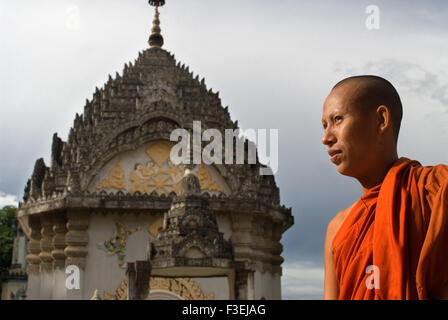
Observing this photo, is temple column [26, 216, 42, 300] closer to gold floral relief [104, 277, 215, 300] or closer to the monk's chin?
gold floral relief [104, 277, 215, 300]

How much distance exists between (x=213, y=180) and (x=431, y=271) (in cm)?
1883

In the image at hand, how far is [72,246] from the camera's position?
2011 cm

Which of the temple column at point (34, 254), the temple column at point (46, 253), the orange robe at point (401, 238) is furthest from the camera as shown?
the temple column at point (34, 254)

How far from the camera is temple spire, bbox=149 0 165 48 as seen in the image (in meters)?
→ 26.5

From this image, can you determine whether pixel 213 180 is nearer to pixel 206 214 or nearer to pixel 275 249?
pixel 275 249

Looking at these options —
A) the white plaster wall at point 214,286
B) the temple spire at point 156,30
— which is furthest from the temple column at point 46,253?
the temple spire at point 156,30

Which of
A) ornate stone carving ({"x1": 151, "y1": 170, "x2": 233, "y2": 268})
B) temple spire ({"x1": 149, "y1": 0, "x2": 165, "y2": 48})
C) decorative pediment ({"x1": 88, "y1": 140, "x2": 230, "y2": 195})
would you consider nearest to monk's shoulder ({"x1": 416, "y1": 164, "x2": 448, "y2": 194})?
ornate stone carving ({"x1": 151, "y1": 170, "x2": 233, "y2": 268})

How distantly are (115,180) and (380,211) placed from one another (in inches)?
735

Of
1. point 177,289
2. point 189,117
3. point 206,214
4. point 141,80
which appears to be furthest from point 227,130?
point 206,214

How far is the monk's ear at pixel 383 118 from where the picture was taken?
308 centimetres

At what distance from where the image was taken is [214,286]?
20.0 m

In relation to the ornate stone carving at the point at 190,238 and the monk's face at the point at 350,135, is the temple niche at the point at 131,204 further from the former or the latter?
the monk's face at the point at 350,135

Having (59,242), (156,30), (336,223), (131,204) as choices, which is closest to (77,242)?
(59,242)

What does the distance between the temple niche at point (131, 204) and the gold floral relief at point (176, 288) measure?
0.10 feet
